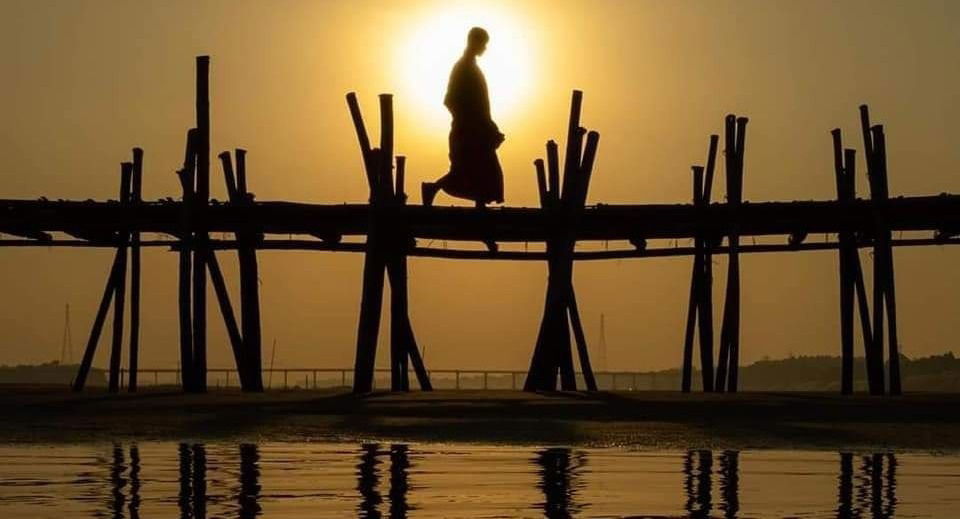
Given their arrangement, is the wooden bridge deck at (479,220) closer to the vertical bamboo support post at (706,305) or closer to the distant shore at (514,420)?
the vertical bamboo support post at (706,305)

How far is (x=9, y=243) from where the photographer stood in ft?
90.0

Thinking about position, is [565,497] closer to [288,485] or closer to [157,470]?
[288,485]

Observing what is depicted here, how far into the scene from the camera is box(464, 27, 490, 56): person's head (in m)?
23.2

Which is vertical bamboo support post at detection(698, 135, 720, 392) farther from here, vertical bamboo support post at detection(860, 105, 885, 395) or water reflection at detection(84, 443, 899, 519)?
water reflection at detection(84, 443, 899, 519)

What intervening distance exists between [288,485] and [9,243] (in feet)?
55.6

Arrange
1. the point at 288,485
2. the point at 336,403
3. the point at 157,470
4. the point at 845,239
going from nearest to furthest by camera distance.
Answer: the point at 288,485 < the point at 157,470 < the point at 336,403 < the point at 845,239

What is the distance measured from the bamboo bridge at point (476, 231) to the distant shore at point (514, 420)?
8.82 ft

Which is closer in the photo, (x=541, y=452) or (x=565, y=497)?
(x=565, y=497)

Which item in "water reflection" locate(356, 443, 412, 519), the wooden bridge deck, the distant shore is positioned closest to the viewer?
"water reflection" locate(356, 443, 412, 519)

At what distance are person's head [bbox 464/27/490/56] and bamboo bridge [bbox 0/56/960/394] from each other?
1.39m

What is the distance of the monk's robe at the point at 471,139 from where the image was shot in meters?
24.0

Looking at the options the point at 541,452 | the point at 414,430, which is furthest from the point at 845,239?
the point at 541,452

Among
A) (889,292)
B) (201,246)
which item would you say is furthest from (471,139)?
(889,292)

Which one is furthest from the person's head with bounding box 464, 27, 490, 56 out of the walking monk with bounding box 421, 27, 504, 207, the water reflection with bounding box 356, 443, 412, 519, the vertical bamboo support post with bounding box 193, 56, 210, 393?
the water reflection with bounding box 356, 443, 412, 519
